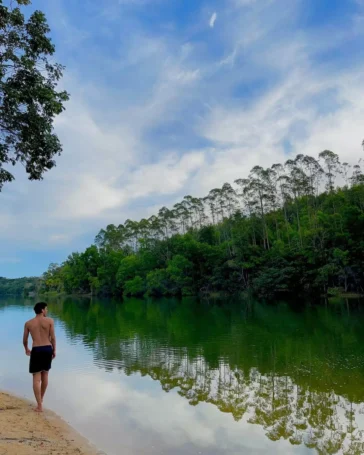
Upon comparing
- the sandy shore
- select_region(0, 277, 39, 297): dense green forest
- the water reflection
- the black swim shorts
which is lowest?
the water reflection

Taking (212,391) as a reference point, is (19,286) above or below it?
above

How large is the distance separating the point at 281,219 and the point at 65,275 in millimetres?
50336

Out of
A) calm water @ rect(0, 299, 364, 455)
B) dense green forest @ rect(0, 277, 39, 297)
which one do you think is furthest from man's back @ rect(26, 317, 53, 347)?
dense green forest @ rect(0, 277, 39, 297)

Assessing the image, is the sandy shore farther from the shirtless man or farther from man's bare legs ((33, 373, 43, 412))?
the shirtless man

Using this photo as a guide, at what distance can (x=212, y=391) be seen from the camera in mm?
7910

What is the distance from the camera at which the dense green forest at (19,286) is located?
11144cm

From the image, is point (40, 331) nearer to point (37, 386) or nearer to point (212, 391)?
point (37, 386)

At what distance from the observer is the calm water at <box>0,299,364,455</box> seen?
549 centimetres

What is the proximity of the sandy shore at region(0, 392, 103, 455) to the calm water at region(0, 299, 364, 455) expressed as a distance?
0.39m

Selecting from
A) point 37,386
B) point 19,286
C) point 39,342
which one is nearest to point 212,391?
point 37,386

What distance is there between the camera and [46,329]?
228 inches

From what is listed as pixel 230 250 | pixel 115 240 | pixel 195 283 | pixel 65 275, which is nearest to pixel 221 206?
pixel 230 250

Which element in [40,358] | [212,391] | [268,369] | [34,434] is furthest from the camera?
[268,369]

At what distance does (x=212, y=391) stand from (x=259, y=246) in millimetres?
37107
